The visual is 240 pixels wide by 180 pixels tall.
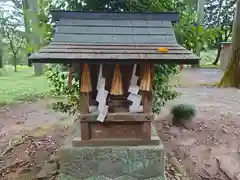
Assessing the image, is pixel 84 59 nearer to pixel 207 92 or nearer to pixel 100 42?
pixel 100 42

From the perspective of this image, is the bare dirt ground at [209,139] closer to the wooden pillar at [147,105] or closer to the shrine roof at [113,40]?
the wooden pillar at [147,105]

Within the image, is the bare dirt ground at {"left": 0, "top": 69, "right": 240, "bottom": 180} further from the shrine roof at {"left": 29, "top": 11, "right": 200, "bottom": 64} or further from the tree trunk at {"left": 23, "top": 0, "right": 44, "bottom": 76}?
the tree trunk at {"left": 23, "top": 0, "right": 44, "bottom": 76}

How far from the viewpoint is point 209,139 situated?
4652 mm

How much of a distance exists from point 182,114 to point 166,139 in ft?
2.77

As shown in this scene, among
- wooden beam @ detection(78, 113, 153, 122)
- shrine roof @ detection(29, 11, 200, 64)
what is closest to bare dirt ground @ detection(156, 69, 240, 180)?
wooden beam @ detection(78, 113, 153, 122)

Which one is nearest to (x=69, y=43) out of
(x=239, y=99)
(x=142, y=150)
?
(x=142, y=150)

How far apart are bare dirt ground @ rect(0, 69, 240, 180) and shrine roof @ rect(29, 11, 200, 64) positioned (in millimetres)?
1659

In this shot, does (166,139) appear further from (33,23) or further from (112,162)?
(33,23)

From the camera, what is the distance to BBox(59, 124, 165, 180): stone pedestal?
2674 mm

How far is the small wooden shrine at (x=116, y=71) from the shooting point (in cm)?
250

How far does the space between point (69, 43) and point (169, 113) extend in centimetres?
378

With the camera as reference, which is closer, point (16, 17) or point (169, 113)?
point (169, 113)

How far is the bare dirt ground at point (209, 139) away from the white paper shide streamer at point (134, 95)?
→ 166 centimetres

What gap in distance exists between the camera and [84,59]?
2.19m
